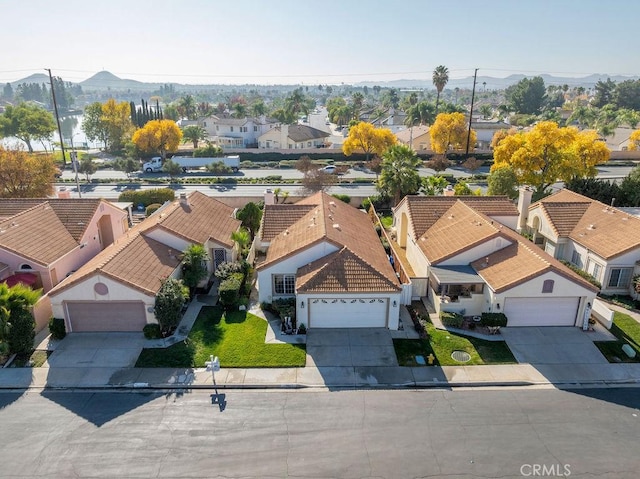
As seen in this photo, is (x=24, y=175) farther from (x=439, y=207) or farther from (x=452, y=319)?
(x=452, y=319)

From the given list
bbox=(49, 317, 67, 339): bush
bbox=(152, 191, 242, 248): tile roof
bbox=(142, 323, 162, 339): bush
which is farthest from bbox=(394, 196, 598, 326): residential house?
bbox=(49, 317, 67, 339): bush

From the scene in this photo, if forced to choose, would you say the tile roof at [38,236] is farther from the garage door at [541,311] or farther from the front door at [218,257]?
the garage door at [541,311]

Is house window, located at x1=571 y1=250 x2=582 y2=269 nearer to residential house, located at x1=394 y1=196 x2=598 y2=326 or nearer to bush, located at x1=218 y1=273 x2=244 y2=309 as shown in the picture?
residential house, located at x1=394 y1=196 x2=598 y2=326

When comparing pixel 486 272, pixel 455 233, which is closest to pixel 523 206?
pixel 455 233

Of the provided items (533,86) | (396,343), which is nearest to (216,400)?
(396,343)

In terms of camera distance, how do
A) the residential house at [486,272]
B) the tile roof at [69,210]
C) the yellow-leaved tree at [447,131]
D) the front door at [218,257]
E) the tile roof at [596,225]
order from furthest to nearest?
1. the yellow-leaved tree at [447,131]
2. the front door at [218,257]
3. the tile roof at [69,210]
4. the tile roof at [596,225]
5. the residential house at [486,272]

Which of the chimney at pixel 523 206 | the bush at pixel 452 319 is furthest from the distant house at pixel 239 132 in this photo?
the bush at pixel 452 319

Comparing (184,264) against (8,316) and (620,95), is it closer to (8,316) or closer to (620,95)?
(8,316)
